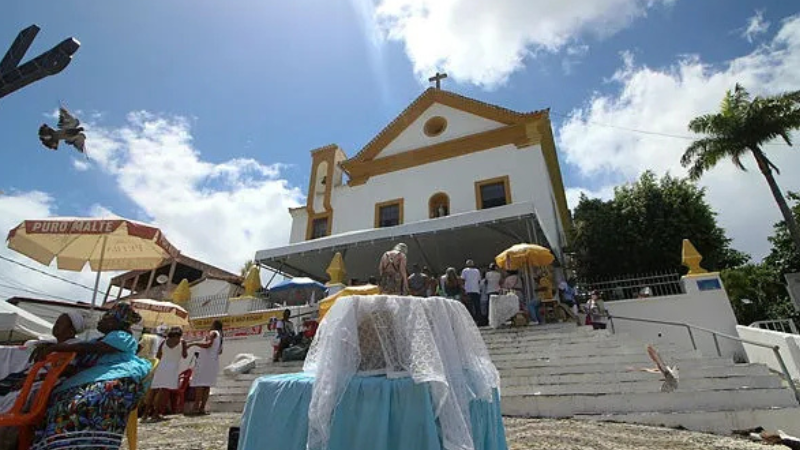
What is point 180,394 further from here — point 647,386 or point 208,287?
point 208,287

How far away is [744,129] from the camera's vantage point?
15.4 meters

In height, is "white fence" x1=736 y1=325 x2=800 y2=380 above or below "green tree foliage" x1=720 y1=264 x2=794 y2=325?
below

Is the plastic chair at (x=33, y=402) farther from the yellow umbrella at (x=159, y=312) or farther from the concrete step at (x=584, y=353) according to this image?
the yellow umbrella at (x=159, y=312)

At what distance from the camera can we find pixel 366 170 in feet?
58.7

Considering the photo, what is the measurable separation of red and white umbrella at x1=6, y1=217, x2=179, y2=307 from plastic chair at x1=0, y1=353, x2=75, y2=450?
12.0 ft

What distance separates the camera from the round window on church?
17766 mm

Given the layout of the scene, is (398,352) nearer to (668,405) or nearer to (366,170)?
(668,405)

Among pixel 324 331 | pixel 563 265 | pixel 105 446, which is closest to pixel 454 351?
pixel 324 331

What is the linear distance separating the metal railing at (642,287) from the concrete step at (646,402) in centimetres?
512

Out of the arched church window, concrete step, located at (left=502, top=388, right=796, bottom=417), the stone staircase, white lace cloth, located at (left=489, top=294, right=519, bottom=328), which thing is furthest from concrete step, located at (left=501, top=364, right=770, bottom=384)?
the arched church window

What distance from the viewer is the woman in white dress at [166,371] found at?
6.04m

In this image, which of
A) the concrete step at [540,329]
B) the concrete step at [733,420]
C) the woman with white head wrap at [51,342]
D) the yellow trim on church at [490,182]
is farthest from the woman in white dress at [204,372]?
the yellow trim on church at [490,182]

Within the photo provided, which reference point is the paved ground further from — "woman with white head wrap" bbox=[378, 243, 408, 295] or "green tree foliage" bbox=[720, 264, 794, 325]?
"green tree foliage" bbox=[720, 264, 794, 325]

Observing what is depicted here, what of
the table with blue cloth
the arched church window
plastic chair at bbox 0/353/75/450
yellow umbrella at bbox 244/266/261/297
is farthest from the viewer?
the arched church window
